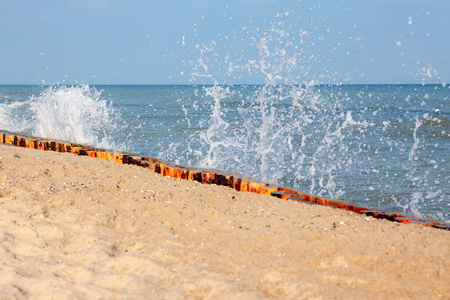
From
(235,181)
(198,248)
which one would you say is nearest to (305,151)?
(235,181)

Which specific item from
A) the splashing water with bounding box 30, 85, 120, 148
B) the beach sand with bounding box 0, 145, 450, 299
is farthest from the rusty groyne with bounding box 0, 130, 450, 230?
the splashing water with bounding box 30, 85, 120, 148

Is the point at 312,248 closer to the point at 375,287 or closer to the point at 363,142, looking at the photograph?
the point at 375,287

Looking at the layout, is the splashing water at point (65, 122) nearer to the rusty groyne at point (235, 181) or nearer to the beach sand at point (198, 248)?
the rusty groyne at point (235, 181)

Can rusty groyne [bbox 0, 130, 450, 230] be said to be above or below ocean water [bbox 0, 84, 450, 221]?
above

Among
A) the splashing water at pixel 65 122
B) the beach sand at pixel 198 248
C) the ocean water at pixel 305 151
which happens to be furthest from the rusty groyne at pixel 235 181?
the splashing water at pixel 65 122

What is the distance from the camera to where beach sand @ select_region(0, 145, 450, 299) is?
2217 mm

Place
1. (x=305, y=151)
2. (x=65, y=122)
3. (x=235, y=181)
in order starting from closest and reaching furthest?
(x=235, y=181) < (x=305, y=151) < (x=65, y=122)

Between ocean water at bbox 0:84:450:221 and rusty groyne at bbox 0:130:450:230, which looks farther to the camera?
ocean water at bbox 0:84:450:221

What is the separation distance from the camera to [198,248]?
9.02ft

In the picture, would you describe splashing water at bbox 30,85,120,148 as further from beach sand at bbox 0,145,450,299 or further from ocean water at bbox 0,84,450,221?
beach sand at bbox 0,145,450,299

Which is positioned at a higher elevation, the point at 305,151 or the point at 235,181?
the point at 235,181

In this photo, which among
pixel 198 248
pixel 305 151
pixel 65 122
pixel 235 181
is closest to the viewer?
pixel 198 248

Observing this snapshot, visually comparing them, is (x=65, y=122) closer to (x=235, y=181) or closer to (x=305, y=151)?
(x=305, y=151)

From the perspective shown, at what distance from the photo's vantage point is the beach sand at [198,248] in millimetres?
2217
